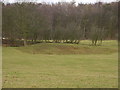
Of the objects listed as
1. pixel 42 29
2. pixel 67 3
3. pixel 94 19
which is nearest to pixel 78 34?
pixel 42 29

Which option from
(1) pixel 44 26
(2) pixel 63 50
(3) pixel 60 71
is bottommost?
(2) pixel 63 50

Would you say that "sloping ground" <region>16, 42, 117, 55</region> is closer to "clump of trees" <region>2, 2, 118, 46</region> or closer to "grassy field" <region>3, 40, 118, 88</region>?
"grassy field" <region>3, 40, 118, 88</region>

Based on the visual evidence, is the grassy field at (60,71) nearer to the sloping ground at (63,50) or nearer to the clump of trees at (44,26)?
the sloping ground at (63,50)

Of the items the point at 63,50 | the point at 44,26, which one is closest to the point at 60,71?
the point at 63,50

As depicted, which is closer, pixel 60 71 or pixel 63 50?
pixel 60 71

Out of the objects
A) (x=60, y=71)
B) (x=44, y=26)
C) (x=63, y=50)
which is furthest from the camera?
(x=44, y=26)

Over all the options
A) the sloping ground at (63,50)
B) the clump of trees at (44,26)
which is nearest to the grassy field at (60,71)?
the sloping ground at (63,50)

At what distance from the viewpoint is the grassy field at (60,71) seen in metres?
9.14

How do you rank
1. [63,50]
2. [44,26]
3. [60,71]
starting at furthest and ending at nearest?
[44,26] < [63,50] < [60,71]

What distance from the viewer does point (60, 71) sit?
50.9ft

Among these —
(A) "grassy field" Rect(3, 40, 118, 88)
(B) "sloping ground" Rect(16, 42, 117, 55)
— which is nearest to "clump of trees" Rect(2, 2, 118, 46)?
(B) "sloping ground" Rect(16, 42, 117, 55)

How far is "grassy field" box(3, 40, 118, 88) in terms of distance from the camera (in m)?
9.14

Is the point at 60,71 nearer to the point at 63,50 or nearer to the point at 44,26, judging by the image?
the point at 63,50

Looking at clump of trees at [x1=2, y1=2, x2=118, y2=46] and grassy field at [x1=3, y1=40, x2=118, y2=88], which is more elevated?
clump of trees at [x1=2, y1=2, x2=118, y2=46]
